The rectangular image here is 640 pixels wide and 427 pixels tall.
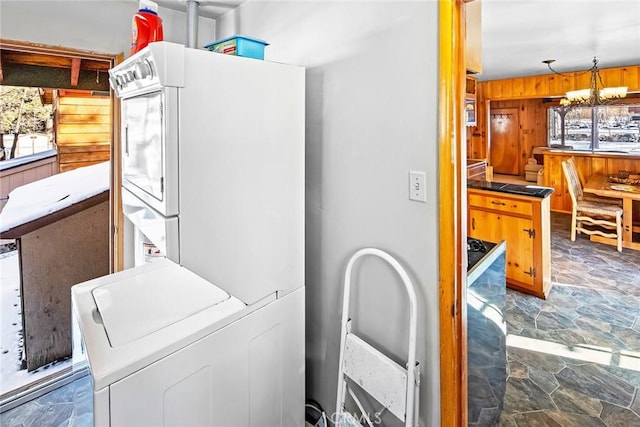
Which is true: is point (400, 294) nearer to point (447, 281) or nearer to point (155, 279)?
point (447, 281)

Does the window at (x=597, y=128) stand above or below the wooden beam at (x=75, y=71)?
above

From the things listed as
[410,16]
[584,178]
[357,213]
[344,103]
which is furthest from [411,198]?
[584,178]

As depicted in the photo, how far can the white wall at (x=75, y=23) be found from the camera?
5.94 ft

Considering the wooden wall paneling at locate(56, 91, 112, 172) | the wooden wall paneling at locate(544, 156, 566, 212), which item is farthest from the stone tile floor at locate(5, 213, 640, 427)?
the wooden wall paneling at locate(544, 156, 566, 212)

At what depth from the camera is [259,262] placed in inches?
62.7

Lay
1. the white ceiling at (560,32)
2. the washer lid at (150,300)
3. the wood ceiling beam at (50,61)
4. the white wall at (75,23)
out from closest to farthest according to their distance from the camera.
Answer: the washer lid at (150,300) → the white wall at (75,23) → the wood ceiling beam at (50,61) → the white ceiling at (560,32)

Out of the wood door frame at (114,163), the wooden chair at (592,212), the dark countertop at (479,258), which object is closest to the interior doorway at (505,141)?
the wooden chair at (592,212)

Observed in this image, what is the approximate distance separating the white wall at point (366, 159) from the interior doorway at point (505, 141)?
26.8 ft

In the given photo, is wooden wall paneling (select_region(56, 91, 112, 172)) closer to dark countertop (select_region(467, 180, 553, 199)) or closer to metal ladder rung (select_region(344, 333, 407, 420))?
metal ladder rung (select_region(344, 333, 407, 420))

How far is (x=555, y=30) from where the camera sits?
128 inches

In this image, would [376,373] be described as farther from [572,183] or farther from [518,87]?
[518,87]

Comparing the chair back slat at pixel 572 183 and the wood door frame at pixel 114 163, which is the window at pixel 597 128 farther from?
the wood door frame at pixel 114 163

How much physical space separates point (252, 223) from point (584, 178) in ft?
20.4

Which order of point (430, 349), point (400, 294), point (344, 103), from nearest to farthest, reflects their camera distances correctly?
point (430, 349), point (400, 294), point (344, 103)
